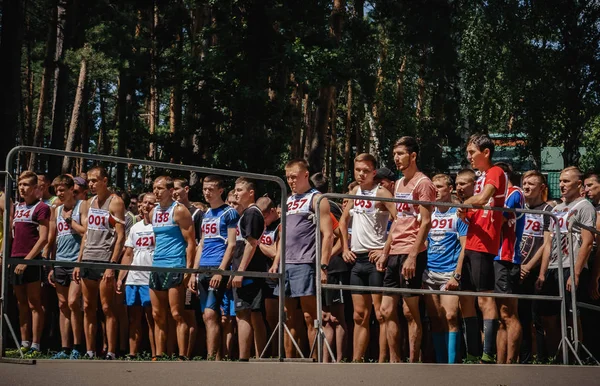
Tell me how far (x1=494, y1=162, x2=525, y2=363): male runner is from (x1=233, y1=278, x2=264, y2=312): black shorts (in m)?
2.38

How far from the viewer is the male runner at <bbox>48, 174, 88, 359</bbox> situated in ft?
28.9

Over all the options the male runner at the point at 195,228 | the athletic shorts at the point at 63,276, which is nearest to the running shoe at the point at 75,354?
the athletic shorts at the point at 63,276

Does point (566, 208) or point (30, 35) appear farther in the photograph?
point (30, 35)

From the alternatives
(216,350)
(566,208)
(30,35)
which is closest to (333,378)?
(216,350)

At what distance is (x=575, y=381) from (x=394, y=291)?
6.34 ft

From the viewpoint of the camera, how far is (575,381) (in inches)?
284

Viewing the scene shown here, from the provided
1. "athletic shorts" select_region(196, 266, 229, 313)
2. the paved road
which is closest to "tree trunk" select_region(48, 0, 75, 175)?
"athletic shorts" select_region(196, 266, 229, 313)

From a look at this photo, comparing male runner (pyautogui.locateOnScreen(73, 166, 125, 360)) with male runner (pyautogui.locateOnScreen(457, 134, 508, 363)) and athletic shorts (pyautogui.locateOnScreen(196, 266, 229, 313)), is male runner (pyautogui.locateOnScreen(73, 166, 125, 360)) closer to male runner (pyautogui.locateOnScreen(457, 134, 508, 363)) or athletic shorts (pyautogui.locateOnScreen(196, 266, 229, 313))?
athletic shorts (pyautogui.locateOnScreen(196, 266, 229, 313))

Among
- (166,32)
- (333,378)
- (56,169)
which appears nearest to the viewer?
(333,378)

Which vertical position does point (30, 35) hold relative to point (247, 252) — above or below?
above

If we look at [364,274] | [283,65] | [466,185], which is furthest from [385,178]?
[283,65]

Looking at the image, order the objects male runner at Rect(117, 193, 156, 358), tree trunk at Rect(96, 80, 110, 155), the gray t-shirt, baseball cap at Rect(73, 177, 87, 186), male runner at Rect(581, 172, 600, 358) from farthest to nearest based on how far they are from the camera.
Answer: tree trunk at Rect(96, 80, 110, 155) → baseball cap at Rect(73, 177, 87, 186) → male runner at Rect(581, 172, 600, 358) → the gray t-shirt → male runner at Rect(117, 193, 156, 358)

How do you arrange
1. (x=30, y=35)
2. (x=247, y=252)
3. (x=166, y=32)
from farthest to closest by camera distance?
(x=30, y=35) < (x=166, y=32) < (x=247, y=252)

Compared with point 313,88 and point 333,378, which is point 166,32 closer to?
point 313,88
